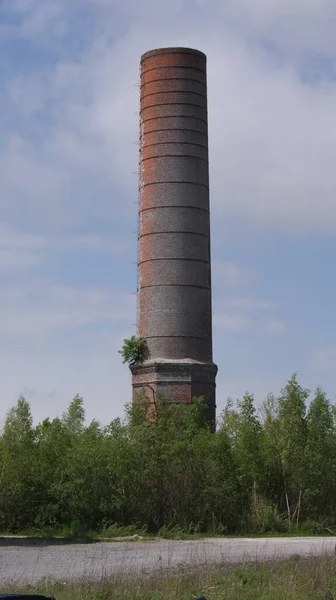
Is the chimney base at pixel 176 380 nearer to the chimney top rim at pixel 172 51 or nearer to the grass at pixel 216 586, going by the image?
the chimney top rim at pixel 172 51

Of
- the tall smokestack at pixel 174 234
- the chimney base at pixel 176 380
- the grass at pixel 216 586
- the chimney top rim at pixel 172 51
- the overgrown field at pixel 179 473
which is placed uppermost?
the chimney top rim at pixel 172 51

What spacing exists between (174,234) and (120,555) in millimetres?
14674

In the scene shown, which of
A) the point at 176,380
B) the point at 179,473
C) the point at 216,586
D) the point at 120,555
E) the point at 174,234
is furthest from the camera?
the point at 174,234

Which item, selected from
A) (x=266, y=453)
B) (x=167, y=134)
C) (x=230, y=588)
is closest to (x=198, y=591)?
(x=230, y=588)

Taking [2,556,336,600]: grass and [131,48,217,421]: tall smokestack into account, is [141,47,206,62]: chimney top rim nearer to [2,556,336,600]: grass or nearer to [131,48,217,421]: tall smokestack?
[131,48,217,421]: tall smokestack

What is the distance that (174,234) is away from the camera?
29.7 meters

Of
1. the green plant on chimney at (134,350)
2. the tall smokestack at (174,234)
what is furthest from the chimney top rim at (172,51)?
the green plant on chimney at (134,350)

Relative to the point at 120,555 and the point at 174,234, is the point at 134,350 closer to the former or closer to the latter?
the point at 174,234

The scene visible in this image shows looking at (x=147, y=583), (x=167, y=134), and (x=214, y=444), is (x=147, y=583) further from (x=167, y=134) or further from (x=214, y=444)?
(x=167, y=134)

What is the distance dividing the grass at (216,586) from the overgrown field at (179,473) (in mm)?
11716

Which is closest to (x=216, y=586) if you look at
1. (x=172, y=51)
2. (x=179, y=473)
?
(x=179, y=473)

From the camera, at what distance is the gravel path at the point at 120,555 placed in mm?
13023

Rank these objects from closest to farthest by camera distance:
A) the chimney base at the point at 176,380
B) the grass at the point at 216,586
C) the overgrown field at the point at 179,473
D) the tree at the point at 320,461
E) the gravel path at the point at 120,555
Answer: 1. the grass at the point at 216,586
2. the gravel path at the point at 120,555
3. the overgrown field at the point at 179,473
4. the tree at the point at 320,461
5. the chimney base at the point at 176,380

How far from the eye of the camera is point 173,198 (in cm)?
2994
